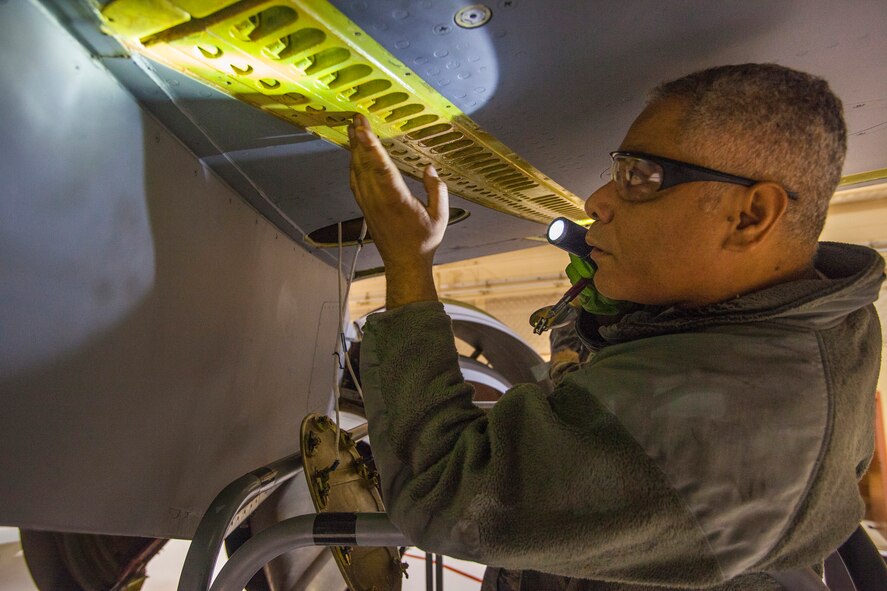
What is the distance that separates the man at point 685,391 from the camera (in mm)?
543

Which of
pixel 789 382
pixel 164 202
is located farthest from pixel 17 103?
pixel 789 382

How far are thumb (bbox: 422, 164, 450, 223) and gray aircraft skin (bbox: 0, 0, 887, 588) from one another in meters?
0.12

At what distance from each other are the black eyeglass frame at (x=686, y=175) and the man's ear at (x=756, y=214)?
0.5 inches

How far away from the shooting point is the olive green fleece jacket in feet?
1.77

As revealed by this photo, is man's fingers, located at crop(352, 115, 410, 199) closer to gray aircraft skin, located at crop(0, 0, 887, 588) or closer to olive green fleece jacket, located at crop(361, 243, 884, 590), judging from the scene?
gray aircraft skin, located at crop(0, 0, 887, 588)

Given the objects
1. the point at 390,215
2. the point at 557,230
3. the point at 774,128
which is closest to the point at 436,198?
the point at 390,215

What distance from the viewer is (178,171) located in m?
0.89

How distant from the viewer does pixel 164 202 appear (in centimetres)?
85

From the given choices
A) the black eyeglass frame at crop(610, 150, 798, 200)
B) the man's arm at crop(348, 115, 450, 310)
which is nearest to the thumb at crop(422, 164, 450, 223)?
the man's arm at crop(348, 115, 450, 310)

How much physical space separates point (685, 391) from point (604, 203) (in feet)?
1.04

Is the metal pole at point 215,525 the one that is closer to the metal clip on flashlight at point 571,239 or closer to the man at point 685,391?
the man at point 685,391

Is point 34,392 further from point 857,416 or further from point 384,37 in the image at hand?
point 857,416

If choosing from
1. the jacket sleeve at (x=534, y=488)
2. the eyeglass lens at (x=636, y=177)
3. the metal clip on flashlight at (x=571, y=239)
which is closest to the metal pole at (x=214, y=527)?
the jacket sleeve at (x=534, y=488)

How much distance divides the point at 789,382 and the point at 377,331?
50 cm
